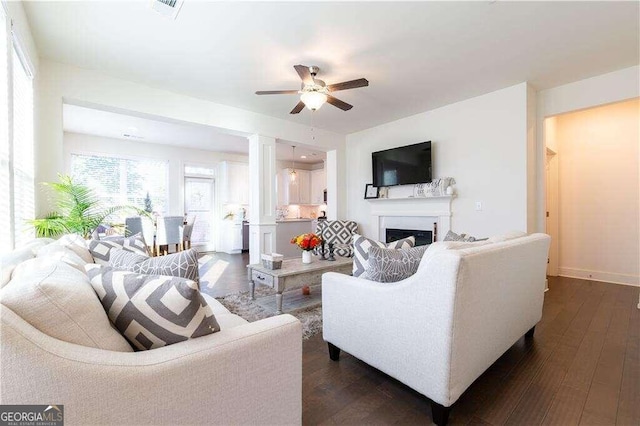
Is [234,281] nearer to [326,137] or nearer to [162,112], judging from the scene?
[162,112]

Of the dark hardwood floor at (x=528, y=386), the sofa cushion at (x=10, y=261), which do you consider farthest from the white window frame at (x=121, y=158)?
the dark hardwood floor at (x=528, y=386)

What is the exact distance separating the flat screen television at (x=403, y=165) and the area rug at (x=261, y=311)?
2.62m

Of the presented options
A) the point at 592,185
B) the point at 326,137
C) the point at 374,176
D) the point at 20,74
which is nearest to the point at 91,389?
the point at 20,74

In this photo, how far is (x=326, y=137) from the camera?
5.49 metres

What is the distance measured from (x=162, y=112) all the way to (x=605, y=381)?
189 inches

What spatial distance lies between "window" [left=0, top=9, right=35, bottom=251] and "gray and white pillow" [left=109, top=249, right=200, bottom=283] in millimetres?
1067

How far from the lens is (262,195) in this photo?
4.57 meters

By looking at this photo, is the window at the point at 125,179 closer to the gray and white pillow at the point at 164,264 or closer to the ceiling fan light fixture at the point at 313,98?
the ceiling fan light fixture at the point at 313,98

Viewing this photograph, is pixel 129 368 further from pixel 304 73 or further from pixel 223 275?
pixel 223 275

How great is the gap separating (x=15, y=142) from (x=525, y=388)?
3.91 m

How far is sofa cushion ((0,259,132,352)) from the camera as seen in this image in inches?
29.5

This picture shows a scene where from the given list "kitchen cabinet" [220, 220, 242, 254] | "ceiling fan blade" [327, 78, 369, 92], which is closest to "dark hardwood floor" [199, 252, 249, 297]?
"kitchen cabinet" [220, 220, 242, 254]

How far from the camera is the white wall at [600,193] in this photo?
3955 millimetres

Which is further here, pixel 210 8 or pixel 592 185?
pixel 592 185
